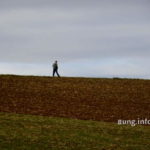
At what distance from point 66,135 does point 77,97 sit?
16921mm

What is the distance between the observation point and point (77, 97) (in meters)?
44.3

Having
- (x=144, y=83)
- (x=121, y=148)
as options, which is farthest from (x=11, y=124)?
(x=144, y=83)

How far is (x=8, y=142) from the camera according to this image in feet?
82.8

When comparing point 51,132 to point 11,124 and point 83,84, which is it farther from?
point 83,84

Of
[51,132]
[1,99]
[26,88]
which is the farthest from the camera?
[26,88]

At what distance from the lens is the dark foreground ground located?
3816 cm

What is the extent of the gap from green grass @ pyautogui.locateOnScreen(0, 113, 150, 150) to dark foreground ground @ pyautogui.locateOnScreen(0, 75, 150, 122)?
498 centimetres

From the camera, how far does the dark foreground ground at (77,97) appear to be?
38.2 meters

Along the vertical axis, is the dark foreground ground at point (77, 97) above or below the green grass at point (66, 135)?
above

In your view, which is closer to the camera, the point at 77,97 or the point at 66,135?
→ the point at 66,135

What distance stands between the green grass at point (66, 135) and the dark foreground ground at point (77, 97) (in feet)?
16.4

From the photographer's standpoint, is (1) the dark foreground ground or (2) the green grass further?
(1) the dark foreground ground

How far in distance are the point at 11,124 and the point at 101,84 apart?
2174 cm

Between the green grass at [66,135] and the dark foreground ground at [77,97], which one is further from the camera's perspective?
the dark foreground ground at [77,97]
